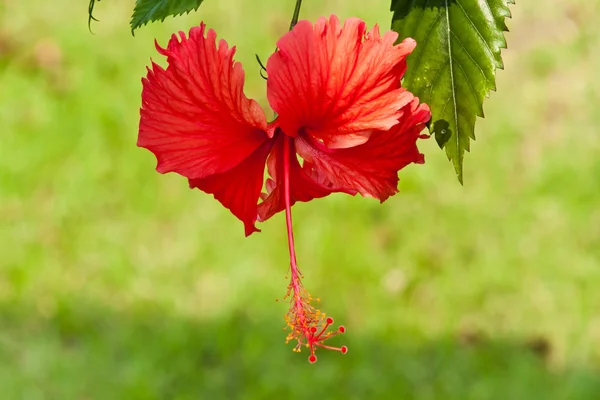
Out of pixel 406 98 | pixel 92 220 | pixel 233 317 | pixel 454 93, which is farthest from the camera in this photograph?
pixel 92 220

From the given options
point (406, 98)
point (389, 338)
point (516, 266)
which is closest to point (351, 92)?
point (406, 98)

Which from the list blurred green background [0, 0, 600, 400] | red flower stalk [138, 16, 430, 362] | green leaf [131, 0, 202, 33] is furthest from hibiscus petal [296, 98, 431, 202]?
blurred green background [0, 0, 600, 400]

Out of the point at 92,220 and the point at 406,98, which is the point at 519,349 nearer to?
the point at 92,220

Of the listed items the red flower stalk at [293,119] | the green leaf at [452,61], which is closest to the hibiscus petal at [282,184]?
the red flower stalk at [293,119]

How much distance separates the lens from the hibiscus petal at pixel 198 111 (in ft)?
2.13

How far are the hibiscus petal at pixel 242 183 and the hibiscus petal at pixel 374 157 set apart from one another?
0.04m

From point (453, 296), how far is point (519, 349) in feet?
0.94

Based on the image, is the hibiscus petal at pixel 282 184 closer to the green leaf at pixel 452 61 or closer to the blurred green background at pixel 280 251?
the green leaf at pixel 452 61

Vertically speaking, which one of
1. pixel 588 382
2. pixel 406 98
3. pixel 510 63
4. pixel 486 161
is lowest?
pixel 588 382

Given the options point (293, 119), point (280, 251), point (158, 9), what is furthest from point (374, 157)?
point (280, 251)

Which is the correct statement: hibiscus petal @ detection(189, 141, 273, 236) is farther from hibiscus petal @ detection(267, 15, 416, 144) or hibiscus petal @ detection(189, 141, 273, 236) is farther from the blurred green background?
the blurred green background

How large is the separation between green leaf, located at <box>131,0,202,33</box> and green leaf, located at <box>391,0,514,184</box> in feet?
0.55

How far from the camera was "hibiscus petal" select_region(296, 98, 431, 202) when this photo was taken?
68 cm

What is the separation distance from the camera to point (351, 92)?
2.20 feet
